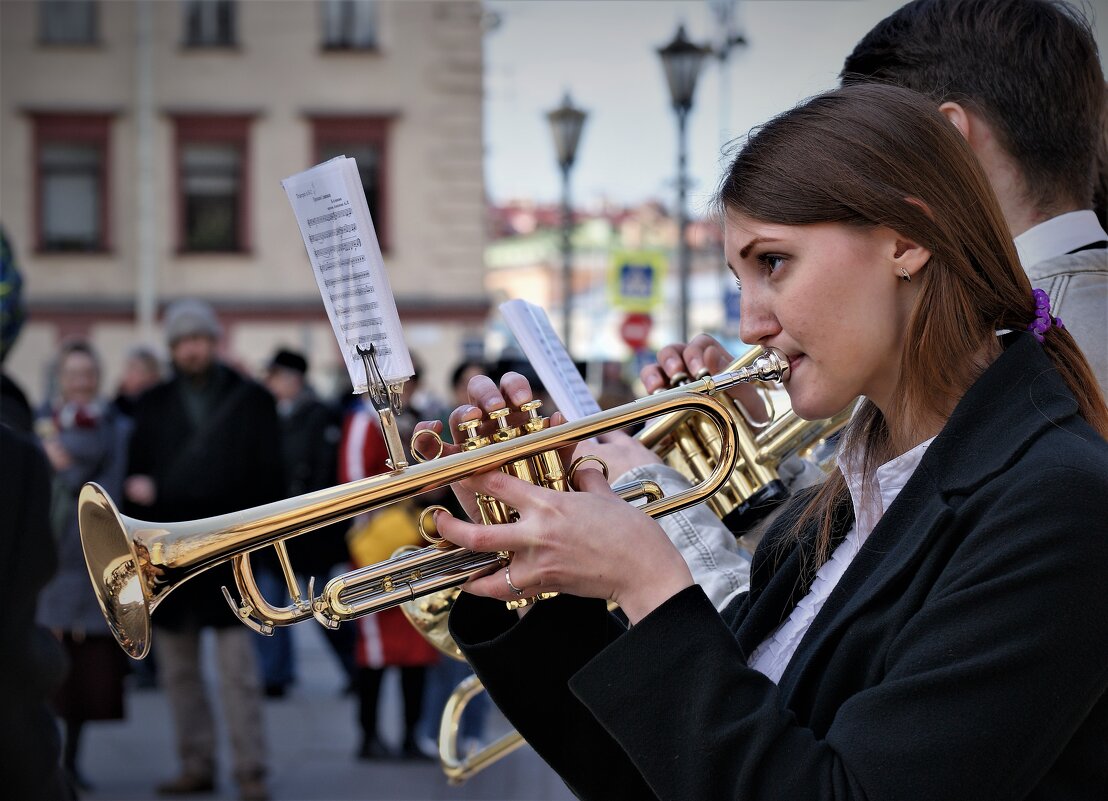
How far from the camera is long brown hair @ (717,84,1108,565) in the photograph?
1634 millimetres

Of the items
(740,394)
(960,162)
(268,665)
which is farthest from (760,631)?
(268,665)

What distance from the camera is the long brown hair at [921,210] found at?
1634 mm

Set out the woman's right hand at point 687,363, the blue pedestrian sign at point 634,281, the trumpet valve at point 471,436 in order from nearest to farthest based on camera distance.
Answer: the trumpet valve at point 471,436
the woman's right hand at point 687,363
the blue pedestrian sign at point 634,281

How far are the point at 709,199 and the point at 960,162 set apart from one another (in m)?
0.35

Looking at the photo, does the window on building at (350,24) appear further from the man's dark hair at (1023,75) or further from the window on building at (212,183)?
the man's dark hair at (1023,75)

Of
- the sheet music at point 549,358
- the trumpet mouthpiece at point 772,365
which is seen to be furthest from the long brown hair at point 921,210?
the sheet music at point 549,358

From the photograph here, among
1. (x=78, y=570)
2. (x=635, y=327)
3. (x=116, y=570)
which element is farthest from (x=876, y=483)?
(x=635, y=327)

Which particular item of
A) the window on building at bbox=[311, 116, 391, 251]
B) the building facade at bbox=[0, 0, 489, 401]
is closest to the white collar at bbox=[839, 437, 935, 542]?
the building facade at bbox=[0, 0, 489, 401]

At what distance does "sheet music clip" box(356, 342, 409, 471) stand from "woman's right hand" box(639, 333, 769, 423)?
2.77 feet

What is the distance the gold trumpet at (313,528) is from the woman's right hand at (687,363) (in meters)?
0.53

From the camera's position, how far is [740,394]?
8.91ft

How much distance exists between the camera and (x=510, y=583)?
1716mm

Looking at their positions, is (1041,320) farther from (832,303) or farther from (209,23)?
(209,23)

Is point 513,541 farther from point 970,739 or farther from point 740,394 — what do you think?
point 740,394
